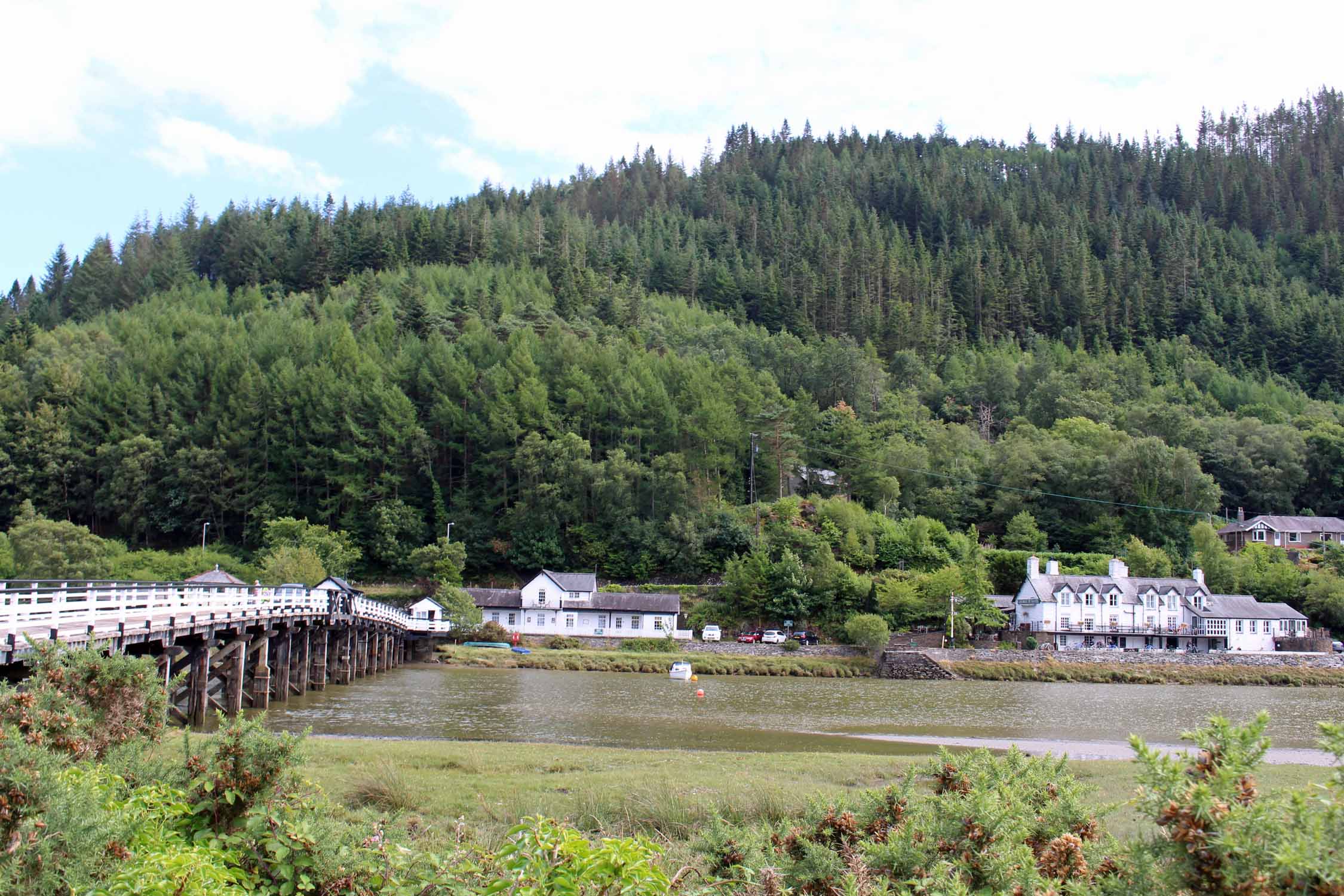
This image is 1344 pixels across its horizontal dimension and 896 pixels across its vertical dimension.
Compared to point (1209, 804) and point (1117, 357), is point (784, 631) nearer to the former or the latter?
point (1209, 804)

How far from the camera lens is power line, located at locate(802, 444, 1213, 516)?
301 feet

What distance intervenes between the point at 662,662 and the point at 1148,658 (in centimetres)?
3490

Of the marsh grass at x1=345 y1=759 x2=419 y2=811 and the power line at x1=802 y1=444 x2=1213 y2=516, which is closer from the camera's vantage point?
the marsh grass at x1=345 y1=759 x2=419 y2=811

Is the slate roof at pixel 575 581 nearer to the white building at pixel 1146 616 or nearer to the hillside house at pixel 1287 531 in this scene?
the white building at pixel 1146 616

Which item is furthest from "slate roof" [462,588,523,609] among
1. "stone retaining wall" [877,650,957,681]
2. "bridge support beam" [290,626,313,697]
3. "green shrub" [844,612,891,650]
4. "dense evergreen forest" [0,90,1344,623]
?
"bridge support beam" [290,626,313,697]

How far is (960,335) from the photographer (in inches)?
5827

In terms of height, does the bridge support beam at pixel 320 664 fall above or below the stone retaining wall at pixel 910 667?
above

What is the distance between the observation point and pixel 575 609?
76125 millimetres

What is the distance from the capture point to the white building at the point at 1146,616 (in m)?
73.1

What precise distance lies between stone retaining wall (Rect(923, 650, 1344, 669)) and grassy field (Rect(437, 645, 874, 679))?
6.66 metres

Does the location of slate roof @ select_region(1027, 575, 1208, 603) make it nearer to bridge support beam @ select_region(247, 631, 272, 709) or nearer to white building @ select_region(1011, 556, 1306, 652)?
white building @ select_region(1011, 556, 1306, 652)

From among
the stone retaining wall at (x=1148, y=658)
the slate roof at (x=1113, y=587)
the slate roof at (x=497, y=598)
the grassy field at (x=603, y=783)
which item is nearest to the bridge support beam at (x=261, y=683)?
the grassy field at (x=603, y=783)

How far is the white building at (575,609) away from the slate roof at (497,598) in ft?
0.16

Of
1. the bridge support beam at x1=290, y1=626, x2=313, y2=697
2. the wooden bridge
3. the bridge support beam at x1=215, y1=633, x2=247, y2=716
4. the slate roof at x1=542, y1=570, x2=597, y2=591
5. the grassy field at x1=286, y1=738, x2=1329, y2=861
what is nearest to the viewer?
the grassy field at x1=286, y1=738, x2=1329, y2=861
